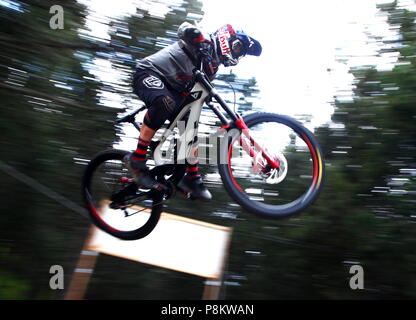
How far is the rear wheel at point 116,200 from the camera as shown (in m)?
3.64

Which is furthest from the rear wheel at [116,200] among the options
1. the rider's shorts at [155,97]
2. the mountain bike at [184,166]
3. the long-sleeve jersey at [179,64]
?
the long-sleeve jersey at [179,64]

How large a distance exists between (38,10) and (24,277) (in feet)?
13.4

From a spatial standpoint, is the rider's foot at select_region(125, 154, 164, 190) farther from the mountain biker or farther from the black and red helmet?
the black and red helmet

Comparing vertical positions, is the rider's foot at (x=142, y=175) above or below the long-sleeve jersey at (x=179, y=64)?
Answer: below

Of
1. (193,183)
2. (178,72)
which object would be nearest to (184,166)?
(193,183)

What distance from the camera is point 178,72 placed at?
3.17m

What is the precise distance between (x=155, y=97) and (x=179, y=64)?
0.91ft

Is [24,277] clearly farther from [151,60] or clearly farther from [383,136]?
[383,136]

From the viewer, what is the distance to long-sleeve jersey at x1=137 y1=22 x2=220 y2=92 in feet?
10.1

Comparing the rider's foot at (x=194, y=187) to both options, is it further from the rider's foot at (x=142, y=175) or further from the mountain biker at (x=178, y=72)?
the rider's foot at (x=142, y=175)

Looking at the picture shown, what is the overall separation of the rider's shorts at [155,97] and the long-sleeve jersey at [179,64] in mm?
44

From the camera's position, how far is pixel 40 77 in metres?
5.20

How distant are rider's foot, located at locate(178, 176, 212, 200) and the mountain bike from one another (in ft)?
0.12
